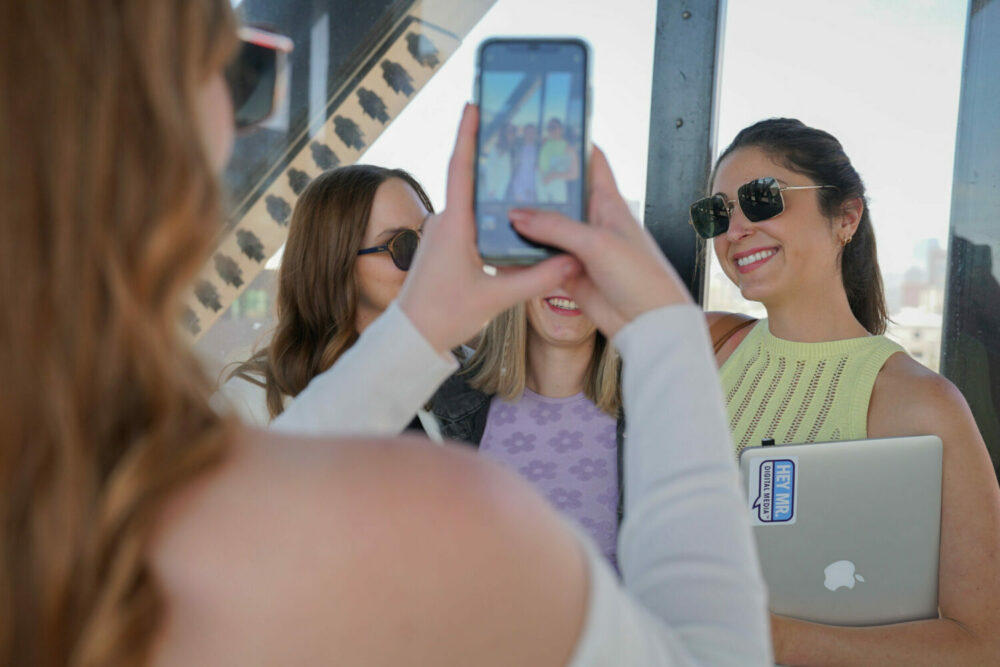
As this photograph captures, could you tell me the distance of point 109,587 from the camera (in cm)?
51

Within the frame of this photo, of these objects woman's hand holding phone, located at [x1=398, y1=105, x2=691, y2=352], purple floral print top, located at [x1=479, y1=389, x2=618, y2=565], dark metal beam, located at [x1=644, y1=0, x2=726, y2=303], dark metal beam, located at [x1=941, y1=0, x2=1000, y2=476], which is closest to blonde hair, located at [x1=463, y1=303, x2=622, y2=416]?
purple floral print top, located at [x1=479, y1=389, x2=618, y2=565]

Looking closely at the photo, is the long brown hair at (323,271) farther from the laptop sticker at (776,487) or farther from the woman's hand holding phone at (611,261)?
the woman's hand holding phone at (611,261)

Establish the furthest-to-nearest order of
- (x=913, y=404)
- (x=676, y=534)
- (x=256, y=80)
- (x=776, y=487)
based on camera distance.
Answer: (x=913, y=404) < (x=776, y=487) < (x=256, y=80) < (x=676, y=534)

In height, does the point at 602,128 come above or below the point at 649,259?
above

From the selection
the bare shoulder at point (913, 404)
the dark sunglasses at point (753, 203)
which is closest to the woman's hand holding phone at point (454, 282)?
the bare shoulder at point (913, 404)

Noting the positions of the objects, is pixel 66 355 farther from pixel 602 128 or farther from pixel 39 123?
pixel 602 128

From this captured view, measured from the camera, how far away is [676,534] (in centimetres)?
68

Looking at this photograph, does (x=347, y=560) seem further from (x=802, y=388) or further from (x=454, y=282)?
(x=802, y=388)

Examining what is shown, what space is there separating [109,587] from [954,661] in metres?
1.73

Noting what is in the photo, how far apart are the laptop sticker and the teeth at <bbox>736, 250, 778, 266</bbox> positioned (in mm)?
808

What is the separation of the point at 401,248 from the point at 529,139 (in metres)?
1.68

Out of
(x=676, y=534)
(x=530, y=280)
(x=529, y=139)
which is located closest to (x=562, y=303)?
(x=529, y=139)

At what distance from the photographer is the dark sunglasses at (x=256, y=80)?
87cm

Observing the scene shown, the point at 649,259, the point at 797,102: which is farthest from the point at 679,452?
the point at 797,102
